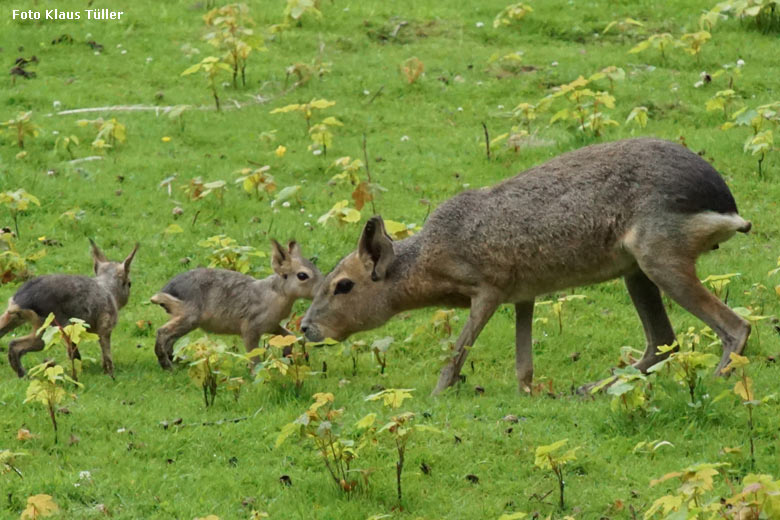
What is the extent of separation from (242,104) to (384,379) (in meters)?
6.36

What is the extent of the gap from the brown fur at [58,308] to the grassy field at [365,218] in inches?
12.3

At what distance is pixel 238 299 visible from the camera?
379 inches

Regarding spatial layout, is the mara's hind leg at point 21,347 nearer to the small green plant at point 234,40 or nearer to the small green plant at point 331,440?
the small green plant at point 331,440

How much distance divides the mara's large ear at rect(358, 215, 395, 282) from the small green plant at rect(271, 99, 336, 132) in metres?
4.63

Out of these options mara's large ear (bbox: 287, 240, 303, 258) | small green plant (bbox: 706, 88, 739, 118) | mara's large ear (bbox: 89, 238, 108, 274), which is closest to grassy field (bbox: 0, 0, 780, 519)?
small green plant (bbox: 706, 88, 739, 118)

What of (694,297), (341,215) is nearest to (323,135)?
(341,215)

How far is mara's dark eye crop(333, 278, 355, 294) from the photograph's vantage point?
352 inches

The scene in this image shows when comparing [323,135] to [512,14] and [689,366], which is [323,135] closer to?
[512,14]

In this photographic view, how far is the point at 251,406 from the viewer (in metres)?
8.20

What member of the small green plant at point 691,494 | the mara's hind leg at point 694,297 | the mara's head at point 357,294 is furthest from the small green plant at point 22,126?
the small green plant at point 691,494

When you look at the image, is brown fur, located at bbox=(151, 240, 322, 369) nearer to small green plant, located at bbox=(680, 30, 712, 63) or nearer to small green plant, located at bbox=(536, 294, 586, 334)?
small green plant, located at bbox=(536, 294, 586, 334)

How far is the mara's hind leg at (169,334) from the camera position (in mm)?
9320

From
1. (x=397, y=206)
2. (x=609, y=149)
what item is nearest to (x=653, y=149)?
(x=609, y=149)

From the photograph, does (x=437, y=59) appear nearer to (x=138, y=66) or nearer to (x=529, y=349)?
(x=138, y=66)
